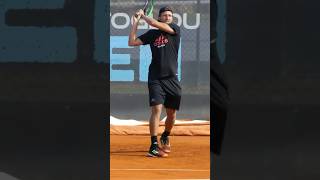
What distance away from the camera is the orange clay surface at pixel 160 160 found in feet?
15.5

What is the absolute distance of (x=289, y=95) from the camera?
2.92 metres

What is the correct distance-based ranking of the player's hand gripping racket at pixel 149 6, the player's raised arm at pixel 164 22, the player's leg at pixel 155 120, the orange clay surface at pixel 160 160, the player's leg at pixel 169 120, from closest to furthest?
the orange clay surface at pixel 160 160 < the player's leg at pixel 155 120 < the player's raised arm at pixel 164 22 < the player's leg at pixel 169 120 < the player's hand gripping racket at pixel 149 6

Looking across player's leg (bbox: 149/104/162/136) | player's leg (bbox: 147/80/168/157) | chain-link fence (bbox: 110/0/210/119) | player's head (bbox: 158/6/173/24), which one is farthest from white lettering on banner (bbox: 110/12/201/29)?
player's leg (bbox: 149/104/162/136)

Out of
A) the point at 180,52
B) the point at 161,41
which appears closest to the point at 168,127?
the point at 161,41

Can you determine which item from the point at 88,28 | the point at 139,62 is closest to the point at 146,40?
the point at 139,62

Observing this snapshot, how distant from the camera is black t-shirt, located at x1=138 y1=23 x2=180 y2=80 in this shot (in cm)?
593

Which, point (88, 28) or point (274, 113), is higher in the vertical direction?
point (88, 28)

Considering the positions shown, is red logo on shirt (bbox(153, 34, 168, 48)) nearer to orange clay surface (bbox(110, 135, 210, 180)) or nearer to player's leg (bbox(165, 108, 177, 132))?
player's leg (bbox(165, 108, 177, 132))

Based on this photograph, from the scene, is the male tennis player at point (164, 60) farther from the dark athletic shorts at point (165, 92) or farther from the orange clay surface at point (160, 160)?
the orange clay surface at point (160, 160)

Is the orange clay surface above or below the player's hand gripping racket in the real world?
below

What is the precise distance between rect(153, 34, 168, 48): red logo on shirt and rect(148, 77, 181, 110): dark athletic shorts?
0.34 m

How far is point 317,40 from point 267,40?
0.77 ft

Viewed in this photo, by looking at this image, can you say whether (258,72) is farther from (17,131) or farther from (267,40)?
(17,131)

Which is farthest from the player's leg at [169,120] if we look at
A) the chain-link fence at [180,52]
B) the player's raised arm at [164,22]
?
the chain-link fence at [180,52]
